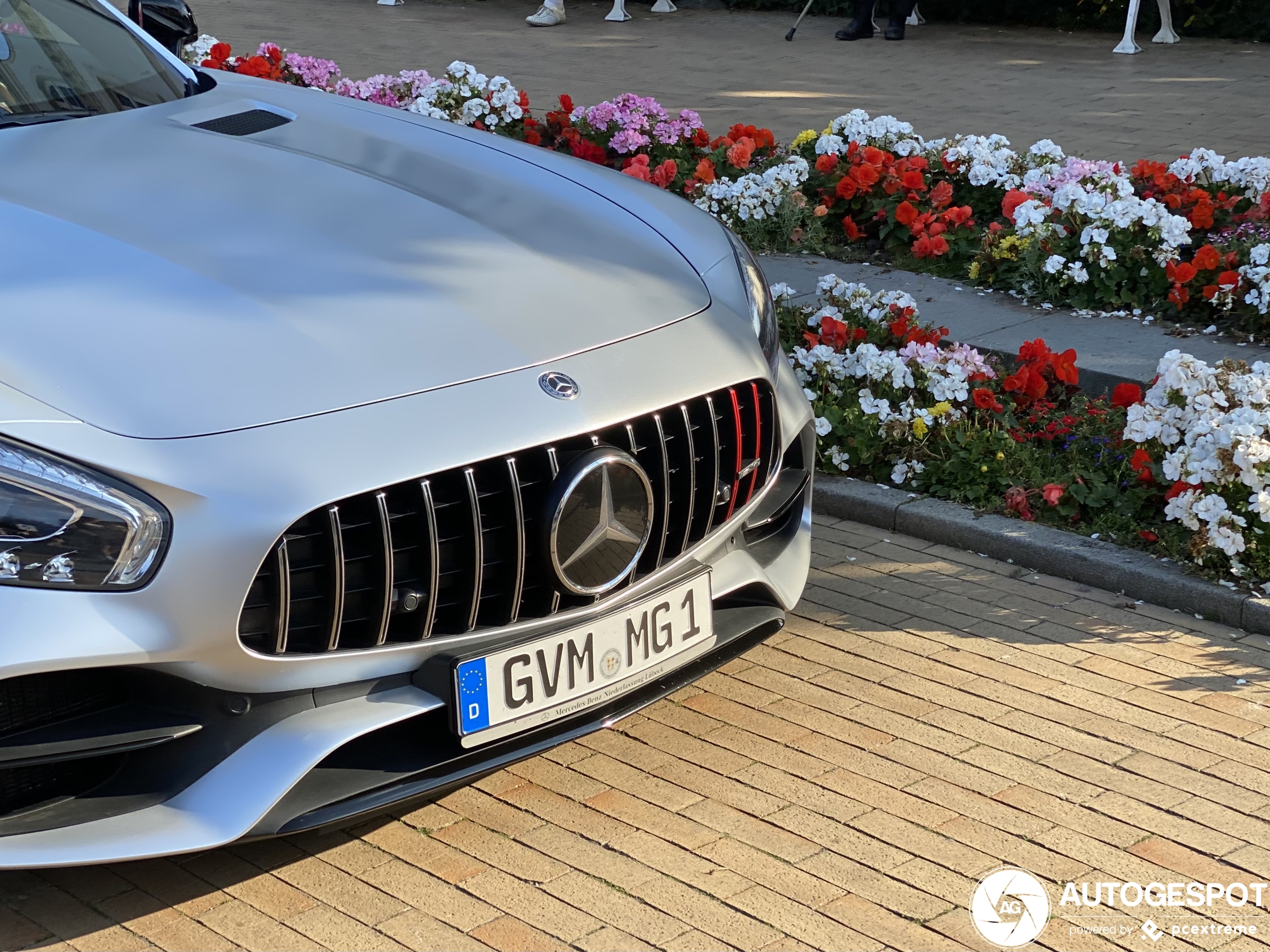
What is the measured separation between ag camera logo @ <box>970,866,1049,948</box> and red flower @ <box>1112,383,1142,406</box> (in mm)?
2080

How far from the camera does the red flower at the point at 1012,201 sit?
588 centimetres

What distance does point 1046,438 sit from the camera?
464cm

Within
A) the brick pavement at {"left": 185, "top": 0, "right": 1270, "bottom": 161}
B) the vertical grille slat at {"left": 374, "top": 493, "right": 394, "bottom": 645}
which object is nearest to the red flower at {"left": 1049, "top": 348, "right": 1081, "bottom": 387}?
the vertical grille slat at {"left": 374, "top": 493, "right": 394, "bottom": 645}

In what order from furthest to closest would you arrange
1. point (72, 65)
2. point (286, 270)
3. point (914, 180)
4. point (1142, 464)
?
point (914, 180)
point (1142, 464)
point (72, 65)
point (286, 270)

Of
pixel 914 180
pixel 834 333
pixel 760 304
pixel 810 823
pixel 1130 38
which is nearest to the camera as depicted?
pixel 810 823


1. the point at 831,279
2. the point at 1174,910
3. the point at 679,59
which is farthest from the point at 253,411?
the point at 679,59

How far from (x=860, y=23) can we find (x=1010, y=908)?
11.6 meters

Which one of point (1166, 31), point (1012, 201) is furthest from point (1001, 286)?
point (1166, 31)

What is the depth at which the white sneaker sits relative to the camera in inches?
Result: 580

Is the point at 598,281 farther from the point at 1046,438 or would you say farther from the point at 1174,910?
the point at 1046,438

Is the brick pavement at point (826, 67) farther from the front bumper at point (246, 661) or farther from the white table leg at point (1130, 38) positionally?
the front bumper at point (246, 661)

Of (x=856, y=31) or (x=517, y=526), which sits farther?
(x=856, y=31)

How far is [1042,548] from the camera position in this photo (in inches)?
163

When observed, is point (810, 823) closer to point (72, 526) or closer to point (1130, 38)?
point (72, 526)
